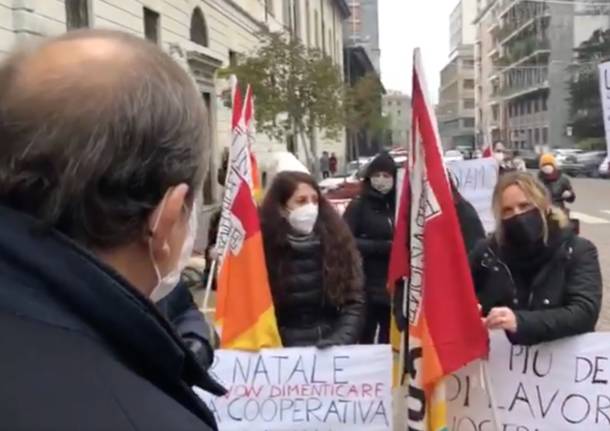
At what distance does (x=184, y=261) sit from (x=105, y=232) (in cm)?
34

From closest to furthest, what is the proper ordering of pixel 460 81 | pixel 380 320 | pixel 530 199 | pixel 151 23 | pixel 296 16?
pixel 530 199 < pixel 380 320 < pixel 151 23 < pixel 296 16 < pixel 460 81

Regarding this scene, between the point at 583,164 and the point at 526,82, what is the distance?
54326 millimetres

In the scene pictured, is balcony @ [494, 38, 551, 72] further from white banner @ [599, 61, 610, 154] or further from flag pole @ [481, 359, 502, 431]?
flag pole @ [481, 359, 502, 431]

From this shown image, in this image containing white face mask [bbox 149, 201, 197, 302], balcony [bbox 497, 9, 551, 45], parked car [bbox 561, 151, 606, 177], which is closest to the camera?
white face mask [bbox 149, 201, 197, 302]

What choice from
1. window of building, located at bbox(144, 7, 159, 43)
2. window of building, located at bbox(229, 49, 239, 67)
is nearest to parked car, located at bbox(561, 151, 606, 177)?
window of building, located at bbox(229, 49, 239, 67)

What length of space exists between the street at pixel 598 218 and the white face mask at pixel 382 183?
3.18m

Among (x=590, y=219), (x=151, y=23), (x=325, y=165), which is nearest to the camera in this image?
(x=151, y=23)

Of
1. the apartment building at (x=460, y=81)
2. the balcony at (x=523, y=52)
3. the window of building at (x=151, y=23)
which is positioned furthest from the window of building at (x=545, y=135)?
the window of building at (x=151, y=23)

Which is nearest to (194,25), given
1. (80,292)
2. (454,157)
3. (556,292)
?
(454,157)

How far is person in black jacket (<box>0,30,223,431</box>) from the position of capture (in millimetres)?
1108

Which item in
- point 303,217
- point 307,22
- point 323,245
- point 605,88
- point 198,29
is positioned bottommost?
point 323,245

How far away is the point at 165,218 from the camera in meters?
1.34

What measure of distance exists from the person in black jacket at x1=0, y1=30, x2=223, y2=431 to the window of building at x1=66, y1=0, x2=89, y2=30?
1329 cm

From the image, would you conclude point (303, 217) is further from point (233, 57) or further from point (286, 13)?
point (286, 13)
